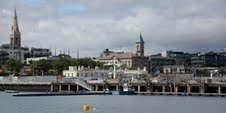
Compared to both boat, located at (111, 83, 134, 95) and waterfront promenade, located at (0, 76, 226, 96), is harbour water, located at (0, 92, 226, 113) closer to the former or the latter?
waterfront promenade, located at (0, 76, 226, 96)

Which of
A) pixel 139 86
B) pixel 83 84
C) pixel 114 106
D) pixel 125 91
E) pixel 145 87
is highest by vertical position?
pixel 83 84

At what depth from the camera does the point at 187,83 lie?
145000 millimetres

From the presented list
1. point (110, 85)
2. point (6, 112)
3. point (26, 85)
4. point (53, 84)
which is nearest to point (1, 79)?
point (26, 85)

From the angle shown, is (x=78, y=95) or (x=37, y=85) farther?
(x=37, y=85)

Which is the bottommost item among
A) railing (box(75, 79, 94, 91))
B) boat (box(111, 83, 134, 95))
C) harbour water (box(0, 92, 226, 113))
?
harbour water (box(0, 92, 226, 113))

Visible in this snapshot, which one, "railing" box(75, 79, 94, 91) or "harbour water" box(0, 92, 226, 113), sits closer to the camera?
"harbour water" box(0, 92, 226, 113)

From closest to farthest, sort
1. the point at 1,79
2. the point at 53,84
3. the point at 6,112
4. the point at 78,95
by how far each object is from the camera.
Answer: the point at 6,112
the point at 78,95
the point at 53,84
the point at 1,79

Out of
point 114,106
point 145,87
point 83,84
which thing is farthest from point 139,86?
point 114,106

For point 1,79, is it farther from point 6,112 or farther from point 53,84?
point 6,112

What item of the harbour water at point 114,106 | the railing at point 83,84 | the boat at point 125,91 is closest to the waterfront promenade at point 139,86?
the railing at point 83,84

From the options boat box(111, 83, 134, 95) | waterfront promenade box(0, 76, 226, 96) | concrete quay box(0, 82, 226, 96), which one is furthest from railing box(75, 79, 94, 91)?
boat box(111, 83, 134, 95)

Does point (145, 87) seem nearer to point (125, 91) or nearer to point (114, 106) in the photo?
point (125, 91)

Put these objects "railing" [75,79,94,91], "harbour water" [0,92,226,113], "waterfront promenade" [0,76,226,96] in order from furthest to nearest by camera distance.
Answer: "railing" [75,79,94,91] → "waterfront promenade" [0,76,226,96] → "harbour water" [0,92,226,113]

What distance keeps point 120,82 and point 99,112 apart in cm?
7993
